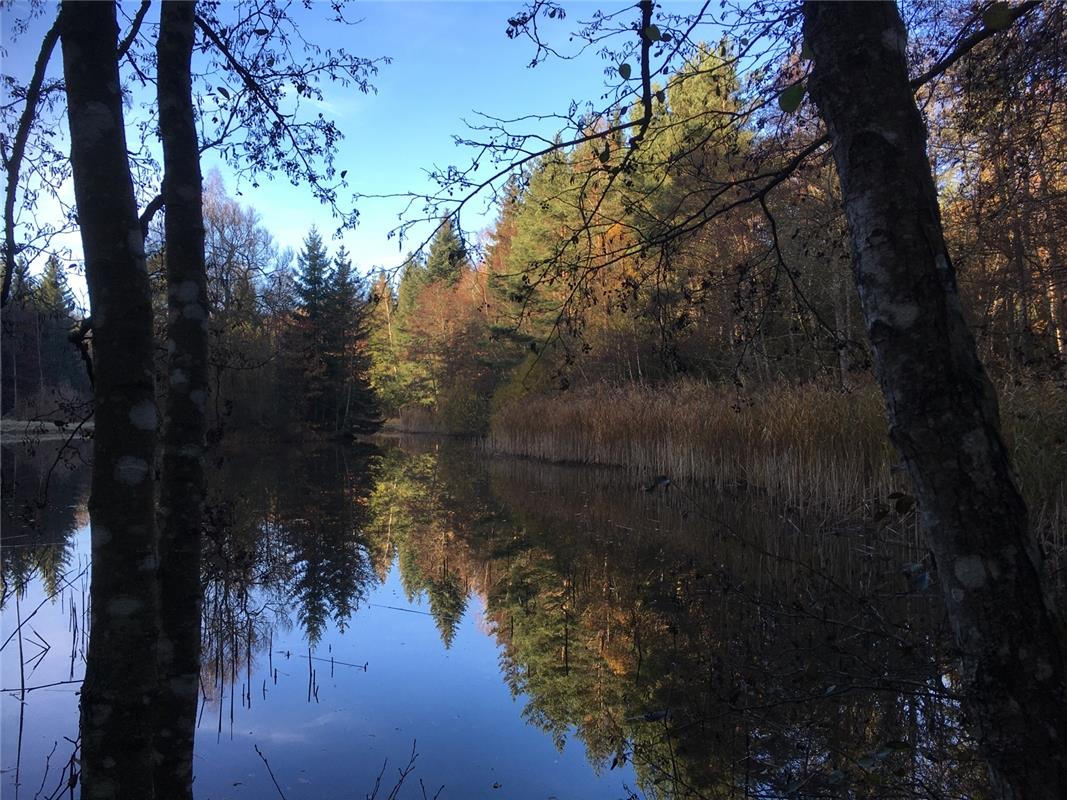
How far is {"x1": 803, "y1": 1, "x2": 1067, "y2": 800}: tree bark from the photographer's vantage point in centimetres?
112


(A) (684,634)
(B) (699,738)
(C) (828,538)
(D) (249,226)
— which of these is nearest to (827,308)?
(C) (828,538)

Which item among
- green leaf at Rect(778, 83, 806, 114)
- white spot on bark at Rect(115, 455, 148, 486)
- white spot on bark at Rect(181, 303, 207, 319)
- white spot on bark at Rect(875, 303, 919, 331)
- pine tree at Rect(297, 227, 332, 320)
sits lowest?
white spot on bark at Rect(115, 455, 148, 486)

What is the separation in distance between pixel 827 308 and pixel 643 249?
38.8 feet

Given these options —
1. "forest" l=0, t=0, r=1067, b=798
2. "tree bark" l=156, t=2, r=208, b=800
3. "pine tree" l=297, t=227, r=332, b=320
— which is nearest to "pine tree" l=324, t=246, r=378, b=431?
"pine tree" l=297, t=227, r=332, b=320

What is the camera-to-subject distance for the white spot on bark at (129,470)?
4.81 ft

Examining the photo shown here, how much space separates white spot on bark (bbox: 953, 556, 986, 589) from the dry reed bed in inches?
106

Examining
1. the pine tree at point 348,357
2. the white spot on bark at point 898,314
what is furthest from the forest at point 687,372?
the pine tree at point 348,357

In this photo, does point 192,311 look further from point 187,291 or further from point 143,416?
point 143,416

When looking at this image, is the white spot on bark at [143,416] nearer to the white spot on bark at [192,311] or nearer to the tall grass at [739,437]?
the white spot on bark at [192,311]

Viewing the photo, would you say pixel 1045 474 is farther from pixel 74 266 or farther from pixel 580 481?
pixel 580 481

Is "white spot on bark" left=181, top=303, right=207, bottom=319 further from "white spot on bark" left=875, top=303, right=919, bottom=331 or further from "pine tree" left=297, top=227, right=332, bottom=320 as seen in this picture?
"pine tree" left=297, top=227, right=332, bottom=320

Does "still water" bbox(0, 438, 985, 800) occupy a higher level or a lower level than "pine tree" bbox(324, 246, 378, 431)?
lower

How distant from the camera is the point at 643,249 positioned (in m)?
2.89

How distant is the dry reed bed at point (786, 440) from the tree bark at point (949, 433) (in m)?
2.69
